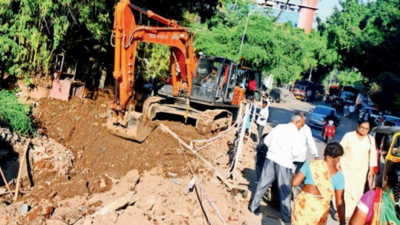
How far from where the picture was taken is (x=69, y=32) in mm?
12477

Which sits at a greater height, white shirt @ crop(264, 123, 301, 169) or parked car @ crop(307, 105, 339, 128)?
white shirt @ crop(264, 123, 301, 169)

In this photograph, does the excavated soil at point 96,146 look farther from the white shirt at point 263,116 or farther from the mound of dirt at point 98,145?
the white shirt at point 263,116

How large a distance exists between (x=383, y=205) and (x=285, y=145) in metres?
2.99

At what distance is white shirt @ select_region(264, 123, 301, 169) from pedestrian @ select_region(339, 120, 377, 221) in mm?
1260

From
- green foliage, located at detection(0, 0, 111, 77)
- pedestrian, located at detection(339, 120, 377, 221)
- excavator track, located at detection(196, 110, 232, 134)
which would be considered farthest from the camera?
excavator track, located at detection(196, 110, 232, 134)

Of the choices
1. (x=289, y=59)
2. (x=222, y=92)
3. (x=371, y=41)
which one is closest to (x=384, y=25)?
(x=371, y=41)

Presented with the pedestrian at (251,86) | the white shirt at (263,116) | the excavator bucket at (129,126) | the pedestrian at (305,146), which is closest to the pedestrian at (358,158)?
the pedestrian at (305,146)

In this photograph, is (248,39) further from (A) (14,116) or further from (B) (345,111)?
(B) (345,111)

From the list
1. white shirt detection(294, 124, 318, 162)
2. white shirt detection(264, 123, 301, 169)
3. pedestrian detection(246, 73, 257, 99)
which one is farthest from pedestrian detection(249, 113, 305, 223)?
pedestrian detection(246, 73, 257, 99)

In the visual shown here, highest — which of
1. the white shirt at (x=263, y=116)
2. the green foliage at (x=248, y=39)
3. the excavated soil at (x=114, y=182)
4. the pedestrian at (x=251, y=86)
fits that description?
the green foliage at (x=248, y=39)

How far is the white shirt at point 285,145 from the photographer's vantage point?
619cm

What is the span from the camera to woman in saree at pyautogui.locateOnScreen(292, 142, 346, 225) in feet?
14.6

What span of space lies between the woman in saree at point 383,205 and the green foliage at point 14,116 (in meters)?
6.72

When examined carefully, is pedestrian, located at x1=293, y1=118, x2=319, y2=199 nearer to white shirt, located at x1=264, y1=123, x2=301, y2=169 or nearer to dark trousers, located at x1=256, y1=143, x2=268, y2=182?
white shirt, located at x1=264, y1=123, x2=301, y2=169
